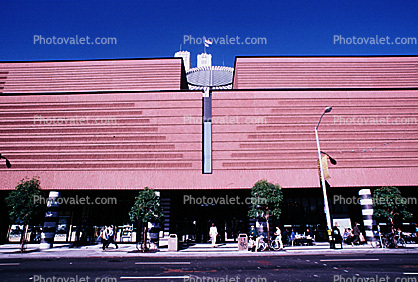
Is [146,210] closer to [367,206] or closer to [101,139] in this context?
[101,139]

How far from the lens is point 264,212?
21.0 metres

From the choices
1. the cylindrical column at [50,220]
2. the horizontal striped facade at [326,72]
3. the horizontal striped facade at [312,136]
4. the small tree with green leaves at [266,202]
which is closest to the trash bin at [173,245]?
the small tree with green leaves at [266,202]

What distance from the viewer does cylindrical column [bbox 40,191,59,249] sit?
79.8 ft

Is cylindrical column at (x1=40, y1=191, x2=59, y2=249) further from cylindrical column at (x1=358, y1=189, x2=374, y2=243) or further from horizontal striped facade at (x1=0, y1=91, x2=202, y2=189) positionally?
cylindrical column at (x1=358, y1=189, x2=374, y2=243)

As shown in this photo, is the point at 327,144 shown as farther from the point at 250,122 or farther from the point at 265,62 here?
the point at 265,62

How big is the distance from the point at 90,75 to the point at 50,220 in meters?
18.7

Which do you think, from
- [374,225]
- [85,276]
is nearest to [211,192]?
[374,225]

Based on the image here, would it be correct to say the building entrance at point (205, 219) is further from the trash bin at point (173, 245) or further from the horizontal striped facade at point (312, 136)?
the trash bin at point (173, 245)

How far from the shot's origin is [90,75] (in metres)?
33.8

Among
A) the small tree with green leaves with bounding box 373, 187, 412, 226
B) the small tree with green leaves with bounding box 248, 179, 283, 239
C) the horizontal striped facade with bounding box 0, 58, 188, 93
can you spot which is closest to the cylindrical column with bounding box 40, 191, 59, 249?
the horizontal striped facade with bounding box 0, 58, 188, 93

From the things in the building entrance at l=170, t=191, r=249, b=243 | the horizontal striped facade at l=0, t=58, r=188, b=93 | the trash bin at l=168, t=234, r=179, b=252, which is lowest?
the trash bin at l=168, t=234, r=179, b=252

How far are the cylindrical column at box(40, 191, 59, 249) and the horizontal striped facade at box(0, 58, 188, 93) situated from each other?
14491mm

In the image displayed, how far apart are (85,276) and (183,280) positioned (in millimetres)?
3887

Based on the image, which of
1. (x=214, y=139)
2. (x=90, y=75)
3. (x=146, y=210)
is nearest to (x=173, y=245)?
(x=146, y=210)
